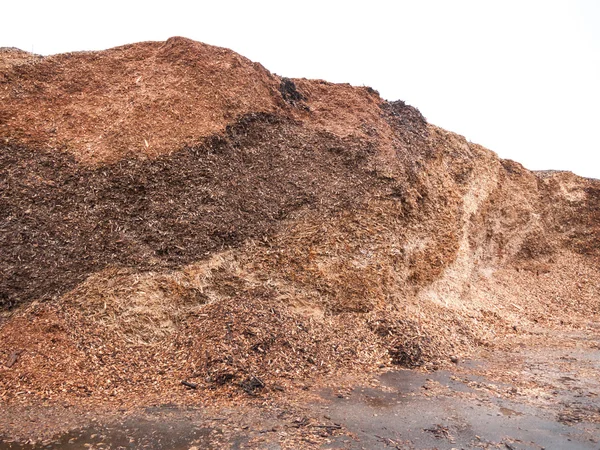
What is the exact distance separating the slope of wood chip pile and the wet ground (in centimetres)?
75

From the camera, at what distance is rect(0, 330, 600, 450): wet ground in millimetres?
5957

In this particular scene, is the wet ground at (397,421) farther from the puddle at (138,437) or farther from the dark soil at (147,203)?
the dark soil at (147,203)

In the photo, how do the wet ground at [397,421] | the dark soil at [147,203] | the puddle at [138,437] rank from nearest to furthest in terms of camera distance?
the puddle at [138,437], the wet ground at [397,421], the dark soil at [147,203]

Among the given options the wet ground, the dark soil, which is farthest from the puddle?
the dark soil

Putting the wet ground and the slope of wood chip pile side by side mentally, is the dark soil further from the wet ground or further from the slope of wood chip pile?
the wet ground

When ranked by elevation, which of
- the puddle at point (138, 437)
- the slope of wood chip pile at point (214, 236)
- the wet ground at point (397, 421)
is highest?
the slope of wood chip pile at point (214, 236)

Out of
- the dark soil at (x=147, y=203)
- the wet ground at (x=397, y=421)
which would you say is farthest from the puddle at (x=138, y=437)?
the dark soil at (x=147, y=203)

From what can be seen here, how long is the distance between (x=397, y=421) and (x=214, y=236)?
5276 millimetres

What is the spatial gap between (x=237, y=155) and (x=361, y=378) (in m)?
5.82

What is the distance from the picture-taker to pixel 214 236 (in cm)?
1006

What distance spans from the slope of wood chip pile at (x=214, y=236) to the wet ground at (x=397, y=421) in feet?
2.47

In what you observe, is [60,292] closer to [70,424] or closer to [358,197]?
[70,424]

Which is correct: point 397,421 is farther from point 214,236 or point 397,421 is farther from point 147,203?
point 147,203

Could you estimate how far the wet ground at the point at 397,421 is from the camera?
596 cm
